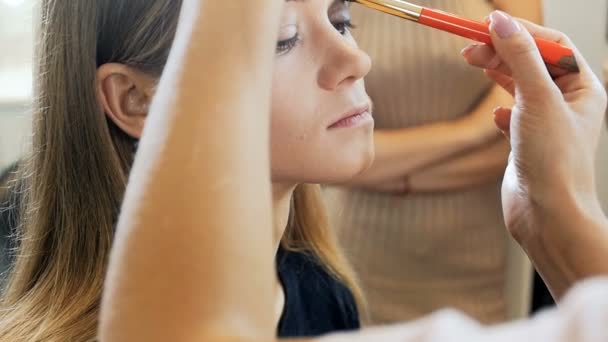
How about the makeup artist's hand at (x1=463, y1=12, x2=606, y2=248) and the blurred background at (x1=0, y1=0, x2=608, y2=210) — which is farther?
the blurred background at (x1=0, y1=0, x2=608, y2=210)

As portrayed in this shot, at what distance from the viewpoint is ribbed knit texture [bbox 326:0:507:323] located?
40.7 inches

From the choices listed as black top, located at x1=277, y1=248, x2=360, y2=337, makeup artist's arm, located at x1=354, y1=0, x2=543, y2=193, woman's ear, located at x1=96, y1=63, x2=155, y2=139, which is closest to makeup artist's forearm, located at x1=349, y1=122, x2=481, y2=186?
makeup artist's arm, located at x1=354, y1=0, x2=543, y2=193

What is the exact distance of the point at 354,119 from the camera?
683 mm

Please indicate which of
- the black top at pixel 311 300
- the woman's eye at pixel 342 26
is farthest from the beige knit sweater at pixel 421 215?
the woman's eye at pixel 342 26

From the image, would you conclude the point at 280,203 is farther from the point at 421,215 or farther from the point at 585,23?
the point at 585,23

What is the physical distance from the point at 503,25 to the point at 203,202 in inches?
13.3

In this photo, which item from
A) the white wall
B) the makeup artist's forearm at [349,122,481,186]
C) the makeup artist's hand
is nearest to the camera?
the makeup artist's hand

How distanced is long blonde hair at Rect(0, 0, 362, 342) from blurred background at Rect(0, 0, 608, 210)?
0.63 meters

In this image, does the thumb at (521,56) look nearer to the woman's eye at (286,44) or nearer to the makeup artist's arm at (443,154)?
the woman's eye at (286,44)

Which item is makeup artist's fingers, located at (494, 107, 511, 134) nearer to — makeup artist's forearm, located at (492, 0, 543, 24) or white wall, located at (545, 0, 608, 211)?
makeup artist's forearm, located at (492, 0, 543, 24)

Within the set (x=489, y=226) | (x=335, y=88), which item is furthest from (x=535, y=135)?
(x=489, y=226)

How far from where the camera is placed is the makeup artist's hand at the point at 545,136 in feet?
1.79

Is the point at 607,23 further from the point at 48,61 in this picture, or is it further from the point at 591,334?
the point at 591,334

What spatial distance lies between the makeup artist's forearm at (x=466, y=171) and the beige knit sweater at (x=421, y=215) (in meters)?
0.03
